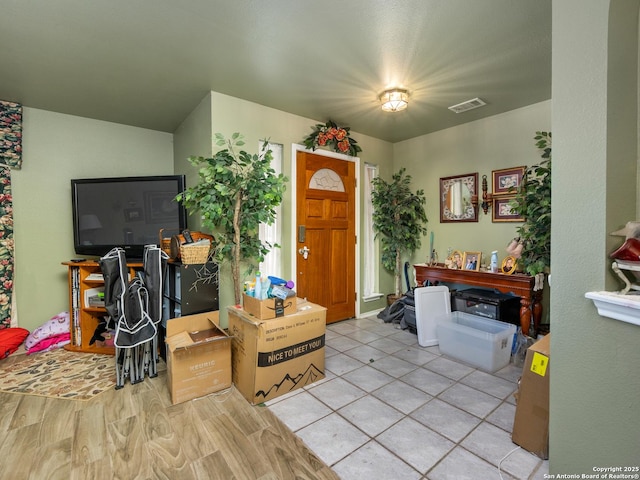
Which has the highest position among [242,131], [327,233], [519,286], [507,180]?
[242,131]

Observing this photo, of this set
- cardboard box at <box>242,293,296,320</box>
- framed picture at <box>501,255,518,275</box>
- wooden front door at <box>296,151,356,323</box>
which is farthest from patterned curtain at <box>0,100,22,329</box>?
framed picture at <box>501,255,518,275</box>

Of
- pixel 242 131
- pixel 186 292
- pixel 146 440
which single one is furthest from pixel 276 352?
pixel 242 131

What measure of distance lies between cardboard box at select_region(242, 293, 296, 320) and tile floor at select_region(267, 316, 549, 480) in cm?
57

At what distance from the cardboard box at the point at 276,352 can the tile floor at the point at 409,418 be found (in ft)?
0.33

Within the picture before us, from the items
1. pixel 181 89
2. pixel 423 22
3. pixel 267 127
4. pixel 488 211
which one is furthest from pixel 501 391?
pixel 181 89

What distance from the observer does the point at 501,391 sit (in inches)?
80.4

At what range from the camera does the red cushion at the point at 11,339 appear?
2580 millimetres

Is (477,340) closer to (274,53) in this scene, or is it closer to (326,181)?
(326,181)

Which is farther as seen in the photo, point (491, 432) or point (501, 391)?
point (501, 391)

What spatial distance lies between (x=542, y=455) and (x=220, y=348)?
1.94 meters

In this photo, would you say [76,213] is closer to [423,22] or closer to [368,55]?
[368,55]

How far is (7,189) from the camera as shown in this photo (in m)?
2.83

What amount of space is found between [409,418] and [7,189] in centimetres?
408

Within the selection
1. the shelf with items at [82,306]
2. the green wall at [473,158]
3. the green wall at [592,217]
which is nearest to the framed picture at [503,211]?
the green wall at [473,158]
